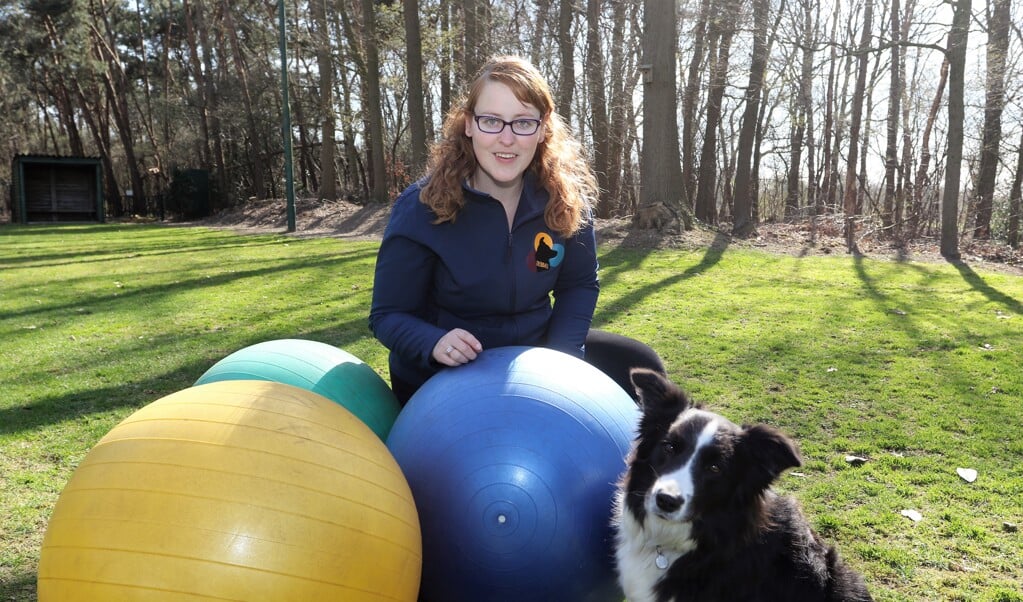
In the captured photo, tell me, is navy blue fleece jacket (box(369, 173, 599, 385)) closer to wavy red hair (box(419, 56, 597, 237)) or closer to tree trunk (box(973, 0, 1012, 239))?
wavy red hair (box(419, 56, 597, 237))

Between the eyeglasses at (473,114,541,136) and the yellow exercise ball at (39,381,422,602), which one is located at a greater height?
the eyeglasses at (473,114,541,136)

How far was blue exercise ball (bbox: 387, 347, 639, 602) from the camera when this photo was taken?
262cm

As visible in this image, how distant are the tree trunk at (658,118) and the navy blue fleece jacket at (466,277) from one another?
38.7ft

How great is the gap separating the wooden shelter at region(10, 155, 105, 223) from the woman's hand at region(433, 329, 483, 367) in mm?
32350

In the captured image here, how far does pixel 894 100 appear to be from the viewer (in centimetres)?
2342

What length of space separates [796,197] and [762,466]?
88.6 feet

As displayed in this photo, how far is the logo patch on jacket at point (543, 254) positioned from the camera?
344 centimetres

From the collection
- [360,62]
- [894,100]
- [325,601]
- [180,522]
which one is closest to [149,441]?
[180,522]

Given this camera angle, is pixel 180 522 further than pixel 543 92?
No

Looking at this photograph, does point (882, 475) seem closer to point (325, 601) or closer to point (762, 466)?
point (762, 466)

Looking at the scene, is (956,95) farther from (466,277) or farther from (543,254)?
(466,277)

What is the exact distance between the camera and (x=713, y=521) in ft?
8.05

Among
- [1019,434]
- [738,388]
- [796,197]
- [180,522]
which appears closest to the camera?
[180,522]

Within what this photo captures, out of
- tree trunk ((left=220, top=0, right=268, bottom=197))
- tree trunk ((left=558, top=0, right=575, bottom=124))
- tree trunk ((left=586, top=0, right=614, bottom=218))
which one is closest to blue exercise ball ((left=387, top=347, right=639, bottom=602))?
tree trunk ((left=558, top=0, right=575, bottom=124))
